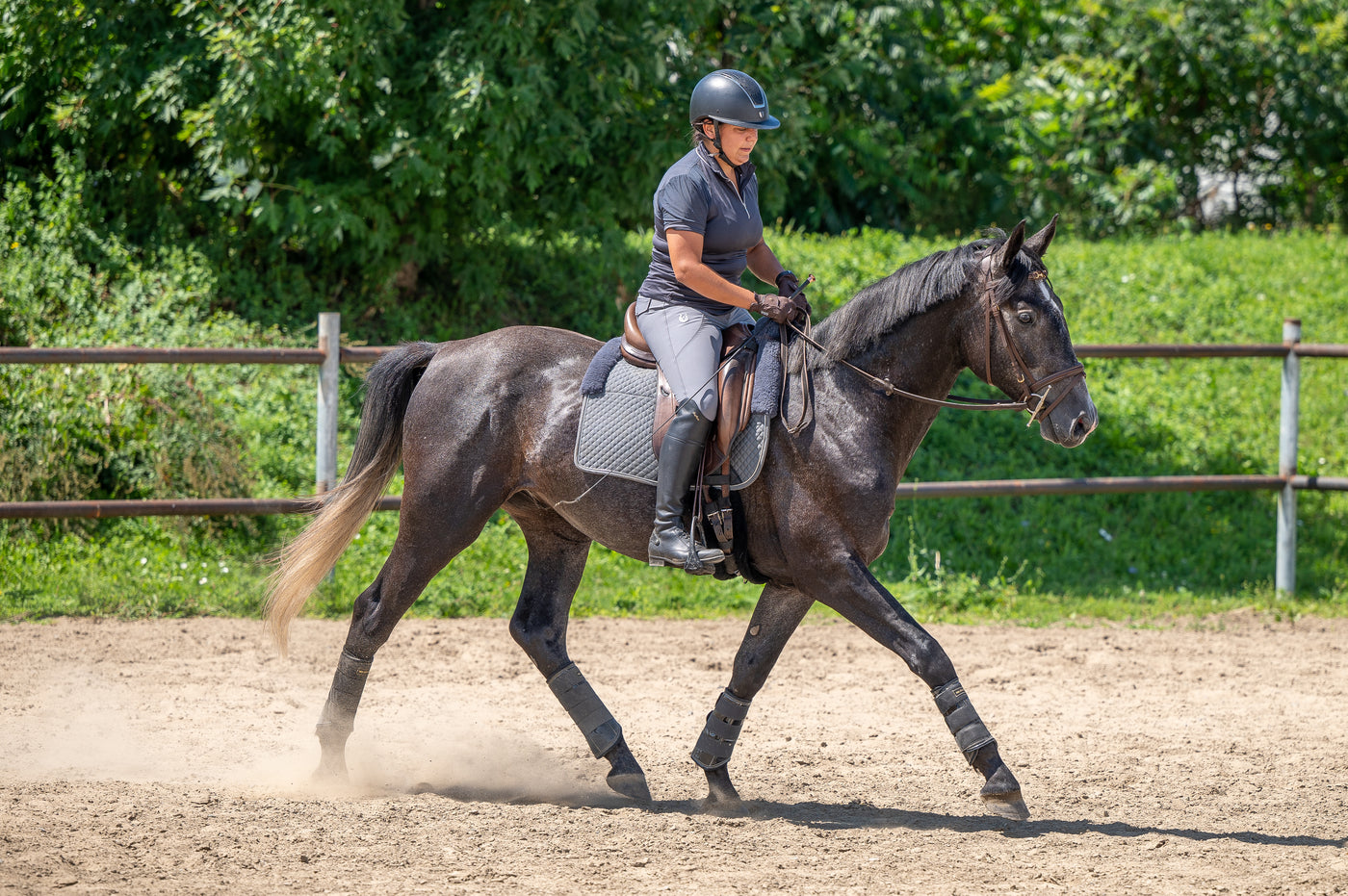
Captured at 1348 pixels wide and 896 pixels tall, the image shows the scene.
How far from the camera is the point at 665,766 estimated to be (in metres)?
5.20

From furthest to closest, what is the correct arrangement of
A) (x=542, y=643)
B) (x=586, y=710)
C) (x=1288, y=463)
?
1. (x=1288, y=463)
2. (x=542, y=643)
3. (x=586, y=710)

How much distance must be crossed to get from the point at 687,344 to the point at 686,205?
1.60 ft

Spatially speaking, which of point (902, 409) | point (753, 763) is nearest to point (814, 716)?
point (753, 763)

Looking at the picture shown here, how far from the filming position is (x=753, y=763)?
5.25 meters

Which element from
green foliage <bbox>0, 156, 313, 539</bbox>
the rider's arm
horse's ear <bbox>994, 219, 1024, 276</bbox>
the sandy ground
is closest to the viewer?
the sandy ground

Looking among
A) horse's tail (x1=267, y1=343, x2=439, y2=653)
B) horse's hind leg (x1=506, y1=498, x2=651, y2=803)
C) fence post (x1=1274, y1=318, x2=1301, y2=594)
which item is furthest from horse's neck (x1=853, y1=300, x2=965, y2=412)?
fence post (x1=1274, y1=318, x2=1301, y2=594)

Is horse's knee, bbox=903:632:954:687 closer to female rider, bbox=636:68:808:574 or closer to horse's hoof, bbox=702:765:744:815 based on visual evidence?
female rider, bbox=636:68:808:574

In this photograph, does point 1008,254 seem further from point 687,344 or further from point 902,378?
point 687,344

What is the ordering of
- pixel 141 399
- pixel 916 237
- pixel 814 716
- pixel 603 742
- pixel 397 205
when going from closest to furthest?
pixel 603 742, pixel 814 716, pixel 141 399, pixel 397 205, pixel 916 237

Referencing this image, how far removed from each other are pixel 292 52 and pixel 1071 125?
9.80 m

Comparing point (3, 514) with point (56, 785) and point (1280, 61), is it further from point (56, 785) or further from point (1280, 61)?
point (1280, 61)

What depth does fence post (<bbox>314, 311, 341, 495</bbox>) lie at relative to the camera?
7.51 m

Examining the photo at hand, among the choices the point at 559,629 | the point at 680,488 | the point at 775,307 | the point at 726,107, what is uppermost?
the point at 726,107

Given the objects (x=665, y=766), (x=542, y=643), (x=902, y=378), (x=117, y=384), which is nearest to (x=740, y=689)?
(x=665, y=766)
